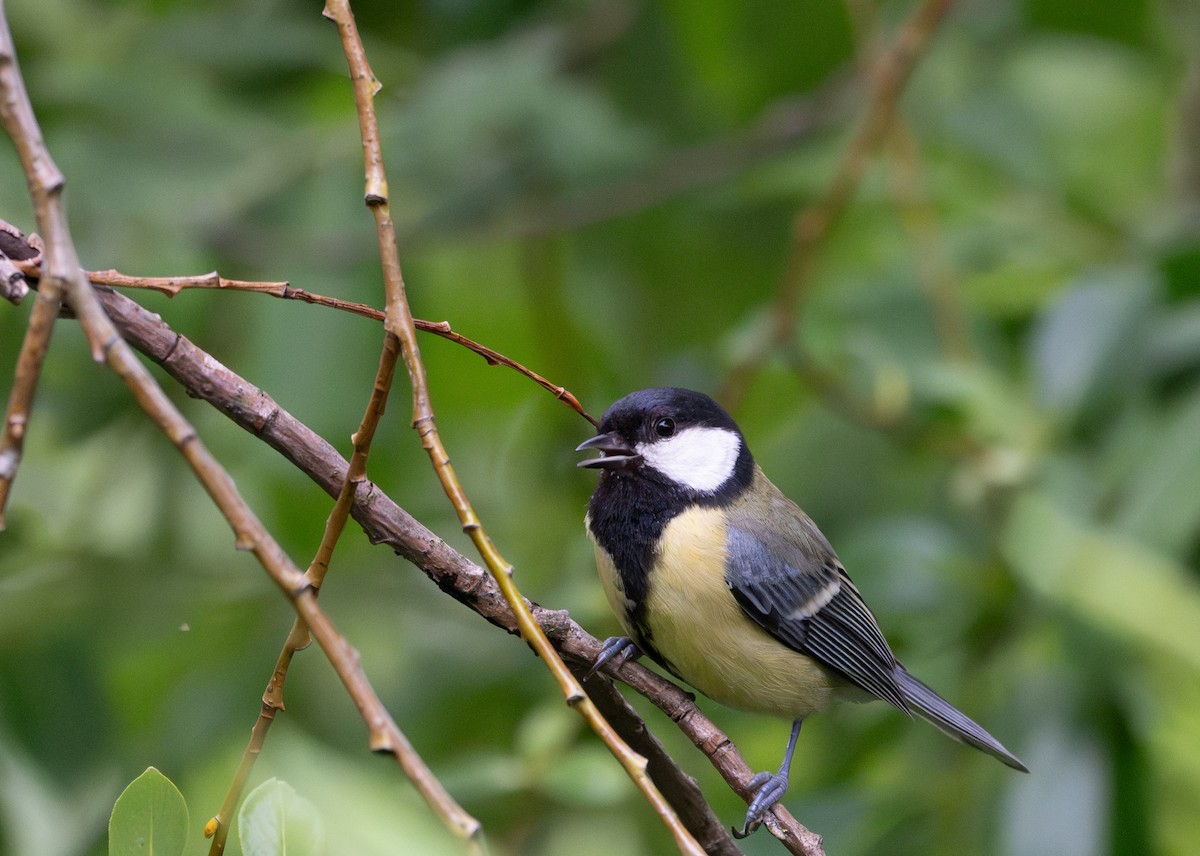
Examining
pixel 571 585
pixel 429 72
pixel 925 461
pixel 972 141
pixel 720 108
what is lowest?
pixel 925 461

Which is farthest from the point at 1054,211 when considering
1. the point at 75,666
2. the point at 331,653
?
the point at 331,653

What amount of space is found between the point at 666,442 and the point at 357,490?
0.96 m

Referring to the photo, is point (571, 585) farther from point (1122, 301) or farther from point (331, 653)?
point (331, 653)

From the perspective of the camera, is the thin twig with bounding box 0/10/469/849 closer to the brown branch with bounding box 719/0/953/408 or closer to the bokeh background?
the bokeh background

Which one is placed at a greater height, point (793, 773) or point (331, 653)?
point (331, 653)

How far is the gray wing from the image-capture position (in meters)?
1.86

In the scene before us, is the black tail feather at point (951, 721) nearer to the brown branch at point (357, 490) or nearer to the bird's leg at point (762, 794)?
the bird's leg at point (762, 794)

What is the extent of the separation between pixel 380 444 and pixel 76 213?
756mm

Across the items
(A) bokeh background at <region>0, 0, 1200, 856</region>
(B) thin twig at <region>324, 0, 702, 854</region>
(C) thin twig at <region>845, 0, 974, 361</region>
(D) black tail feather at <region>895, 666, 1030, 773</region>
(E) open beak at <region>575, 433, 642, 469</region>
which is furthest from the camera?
(C) thin twig at <region>845, 0, 974, 361</region>

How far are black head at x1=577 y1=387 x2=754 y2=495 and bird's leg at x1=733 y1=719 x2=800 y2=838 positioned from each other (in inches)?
17.2

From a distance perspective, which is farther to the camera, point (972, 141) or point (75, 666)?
point (972, 141)

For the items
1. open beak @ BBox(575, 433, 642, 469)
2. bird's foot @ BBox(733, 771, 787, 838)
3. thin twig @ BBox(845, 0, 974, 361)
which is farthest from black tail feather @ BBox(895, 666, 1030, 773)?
thin twig @ BBox(845, 0, 974, 361)

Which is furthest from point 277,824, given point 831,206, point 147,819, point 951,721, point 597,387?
point 597,387

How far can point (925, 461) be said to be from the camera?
2.80 metres
